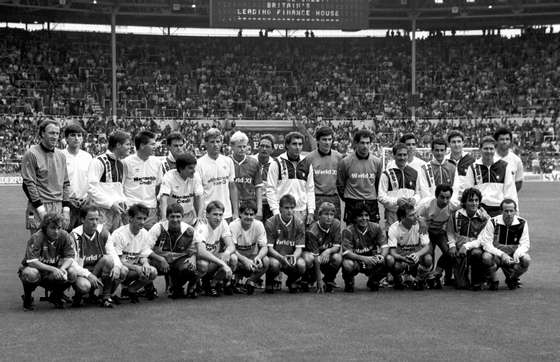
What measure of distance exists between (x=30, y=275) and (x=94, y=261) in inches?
27.1

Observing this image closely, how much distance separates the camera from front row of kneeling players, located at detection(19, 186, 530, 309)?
8602 mm

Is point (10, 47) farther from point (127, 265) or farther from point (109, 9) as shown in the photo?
point (127, 265)

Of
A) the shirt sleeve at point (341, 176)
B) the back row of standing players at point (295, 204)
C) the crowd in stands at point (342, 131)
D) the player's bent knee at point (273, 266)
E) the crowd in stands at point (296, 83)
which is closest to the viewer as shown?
the back row of standing players at point (295, 204)

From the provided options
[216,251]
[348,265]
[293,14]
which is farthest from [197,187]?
[293,14]

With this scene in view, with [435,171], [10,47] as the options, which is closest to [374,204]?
[435,171]

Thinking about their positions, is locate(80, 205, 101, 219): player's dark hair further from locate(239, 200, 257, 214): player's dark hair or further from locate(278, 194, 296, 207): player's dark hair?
locate(278, 194, 296, 207): player's dark hair

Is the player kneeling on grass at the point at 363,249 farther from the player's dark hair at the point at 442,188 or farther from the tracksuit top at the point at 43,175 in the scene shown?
the tracksuit top at the point at 43,175

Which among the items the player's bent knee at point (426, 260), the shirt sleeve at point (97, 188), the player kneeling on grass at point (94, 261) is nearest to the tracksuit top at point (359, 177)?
the player's bent knee at point (426, 260)

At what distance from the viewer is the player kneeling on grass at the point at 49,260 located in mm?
8109

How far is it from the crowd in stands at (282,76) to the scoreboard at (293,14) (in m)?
6.09

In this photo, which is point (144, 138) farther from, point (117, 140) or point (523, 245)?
point (523, 245)

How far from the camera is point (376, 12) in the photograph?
1934 inches

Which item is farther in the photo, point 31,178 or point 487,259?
point 487,259

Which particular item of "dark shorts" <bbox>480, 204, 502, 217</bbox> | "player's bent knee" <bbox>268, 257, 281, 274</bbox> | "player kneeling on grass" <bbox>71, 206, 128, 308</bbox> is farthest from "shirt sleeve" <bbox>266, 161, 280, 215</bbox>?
"dark shorts" <bbox>480, 204, 502, 217</bbox>
